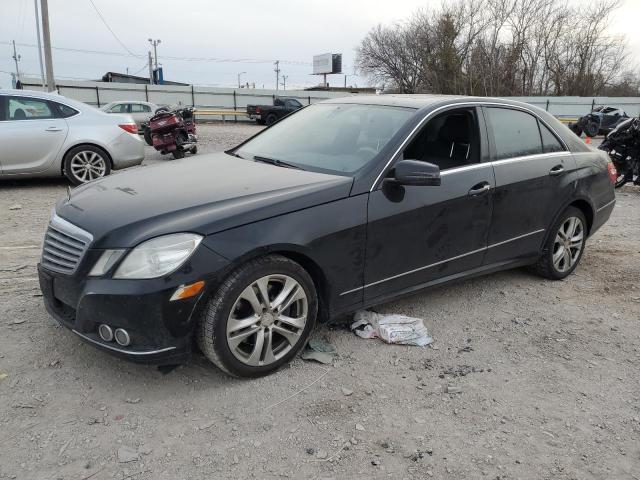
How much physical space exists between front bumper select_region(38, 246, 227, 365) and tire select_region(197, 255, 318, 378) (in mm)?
98

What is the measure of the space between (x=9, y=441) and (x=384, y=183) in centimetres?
240

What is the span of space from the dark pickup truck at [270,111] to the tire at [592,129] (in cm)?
1429

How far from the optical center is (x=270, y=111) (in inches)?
1153

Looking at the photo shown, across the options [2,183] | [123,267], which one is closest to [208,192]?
[123,267]

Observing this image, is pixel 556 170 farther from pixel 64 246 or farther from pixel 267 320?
pixel 64 246

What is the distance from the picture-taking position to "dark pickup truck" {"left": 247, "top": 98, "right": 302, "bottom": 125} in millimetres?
29266

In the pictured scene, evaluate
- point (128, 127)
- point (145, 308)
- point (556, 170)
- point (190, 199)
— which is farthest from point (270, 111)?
point (145, 308)

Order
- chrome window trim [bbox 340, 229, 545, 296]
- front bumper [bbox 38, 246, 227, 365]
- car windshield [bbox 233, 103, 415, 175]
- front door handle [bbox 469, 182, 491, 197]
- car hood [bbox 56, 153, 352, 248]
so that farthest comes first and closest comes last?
front door handle [bbox 469, 182, 491, 197]
car windshield [bbox 233, 103, 415, 175]
chrome window trim [bbox 340, 229, 545, 296]
car hood [bbox 56, 153, 352, 248]
front bumper [bbox 38, 246, 227, 365]

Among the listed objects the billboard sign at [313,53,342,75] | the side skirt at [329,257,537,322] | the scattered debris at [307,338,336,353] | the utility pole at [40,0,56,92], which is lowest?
the scattered debris at [307,338,336,353]

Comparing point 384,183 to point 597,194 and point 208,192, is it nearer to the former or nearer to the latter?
point 208,192

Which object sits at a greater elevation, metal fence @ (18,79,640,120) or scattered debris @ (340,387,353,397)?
metal fence @ (18,79,640,120)

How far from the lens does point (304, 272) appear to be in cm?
303

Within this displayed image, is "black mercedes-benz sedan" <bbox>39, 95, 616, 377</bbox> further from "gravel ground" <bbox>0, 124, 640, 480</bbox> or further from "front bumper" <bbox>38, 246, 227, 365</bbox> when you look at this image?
"gravel ground" <bbox>0, 124, 640, 480</bbox>

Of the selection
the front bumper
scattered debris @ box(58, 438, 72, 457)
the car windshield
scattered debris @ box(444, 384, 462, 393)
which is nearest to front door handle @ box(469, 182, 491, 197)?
the car windshield
